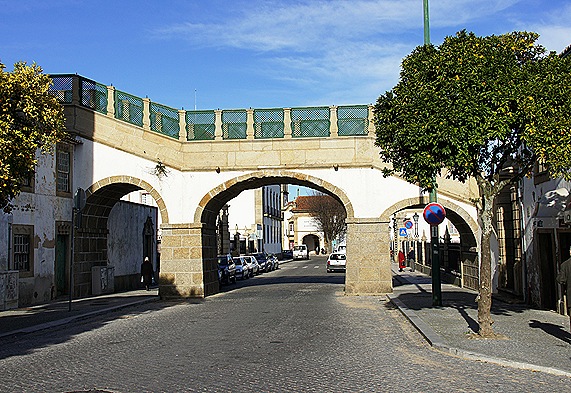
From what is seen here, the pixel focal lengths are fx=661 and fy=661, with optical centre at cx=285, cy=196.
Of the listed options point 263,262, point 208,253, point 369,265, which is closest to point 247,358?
point 369,265

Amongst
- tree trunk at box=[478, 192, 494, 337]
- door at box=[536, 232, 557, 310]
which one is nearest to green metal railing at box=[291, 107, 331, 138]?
door at box=[536, 232, 557, 310]

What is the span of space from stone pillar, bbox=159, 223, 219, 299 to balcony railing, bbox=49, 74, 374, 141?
11.5ft

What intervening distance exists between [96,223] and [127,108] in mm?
4949

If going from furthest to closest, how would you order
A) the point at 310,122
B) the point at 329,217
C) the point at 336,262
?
the point at 329,217, the point at 336,262, the point at 310,122

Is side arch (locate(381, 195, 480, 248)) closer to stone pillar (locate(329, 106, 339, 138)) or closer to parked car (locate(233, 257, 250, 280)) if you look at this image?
stone pillar (locate(329, 106, 339, 138))

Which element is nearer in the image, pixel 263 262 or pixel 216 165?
pixel 216 165

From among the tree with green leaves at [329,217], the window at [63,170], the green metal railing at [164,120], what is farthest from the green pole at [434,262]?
the tree with green leaves at [329,217]

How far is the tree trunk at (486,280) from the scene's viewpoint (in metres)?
11.8

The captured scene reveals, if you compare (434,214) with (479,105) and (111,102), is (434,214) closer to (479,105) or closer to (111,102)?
(479,105)

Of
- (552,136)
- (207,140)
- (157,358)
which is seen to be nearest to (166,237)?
(207,140)

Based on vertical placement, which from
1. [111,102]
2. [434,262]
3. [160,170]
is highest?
[111,102]

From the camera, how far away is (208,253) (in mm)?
25062

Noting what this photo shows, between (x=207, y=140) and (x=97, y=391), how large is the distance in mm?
17386

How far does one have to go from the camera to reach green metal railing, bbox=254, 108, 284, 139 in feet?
80.3
